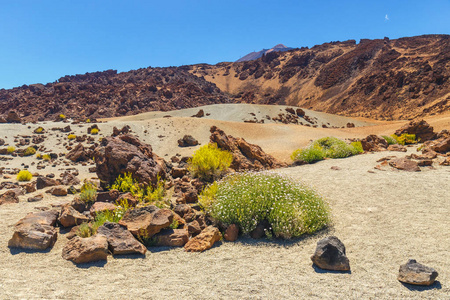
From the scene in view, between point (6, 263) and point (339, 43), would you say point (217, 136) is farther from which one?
point (339, 43)

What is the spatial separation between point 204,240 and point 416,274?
2.85 m

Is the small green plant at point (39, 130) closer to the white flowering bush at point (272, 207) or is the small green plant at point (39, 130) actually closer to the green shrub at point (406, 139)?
the white flowering bush at point (272, 207)

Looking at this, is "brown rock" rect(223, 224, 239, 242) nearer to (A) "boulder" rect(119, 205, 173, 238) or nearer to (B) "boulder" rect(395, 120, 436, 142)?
(A) "boulder" rect(119, 205, 173, 238)

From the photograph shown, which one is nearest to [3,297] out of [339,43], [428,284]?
[428,284]

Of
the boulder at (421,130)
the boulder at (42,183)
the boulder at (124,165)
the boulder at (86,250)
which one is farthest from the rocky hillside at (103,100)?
the boulder at (86,250)

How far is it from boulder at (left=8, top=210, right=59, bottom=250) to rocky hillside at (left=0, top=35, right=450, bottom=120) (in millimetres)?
42516

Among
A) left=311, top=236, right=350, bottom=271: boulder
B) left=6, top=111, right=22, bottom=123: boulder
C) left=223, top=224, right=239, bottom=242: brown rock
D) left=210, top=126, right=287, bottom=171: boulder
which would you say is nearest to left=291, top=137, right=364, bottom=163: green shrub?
left=210, top=126, right=287, bottom=171: boulder

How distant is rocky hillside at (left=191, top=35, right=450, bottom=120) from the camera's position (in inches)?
1713

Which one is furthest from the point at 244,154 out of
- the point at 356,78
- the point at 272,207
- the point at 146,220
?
the point at 356,78

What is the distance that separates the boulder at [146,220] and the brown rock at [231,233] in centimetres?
97

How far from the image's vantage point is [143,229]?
4789 mm

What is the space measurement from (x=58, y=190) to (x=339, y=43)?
94865mm

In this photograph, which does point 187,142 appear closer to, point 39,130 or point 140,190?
point 39,130

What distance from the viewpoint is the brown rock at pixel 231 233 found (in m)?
4.93
